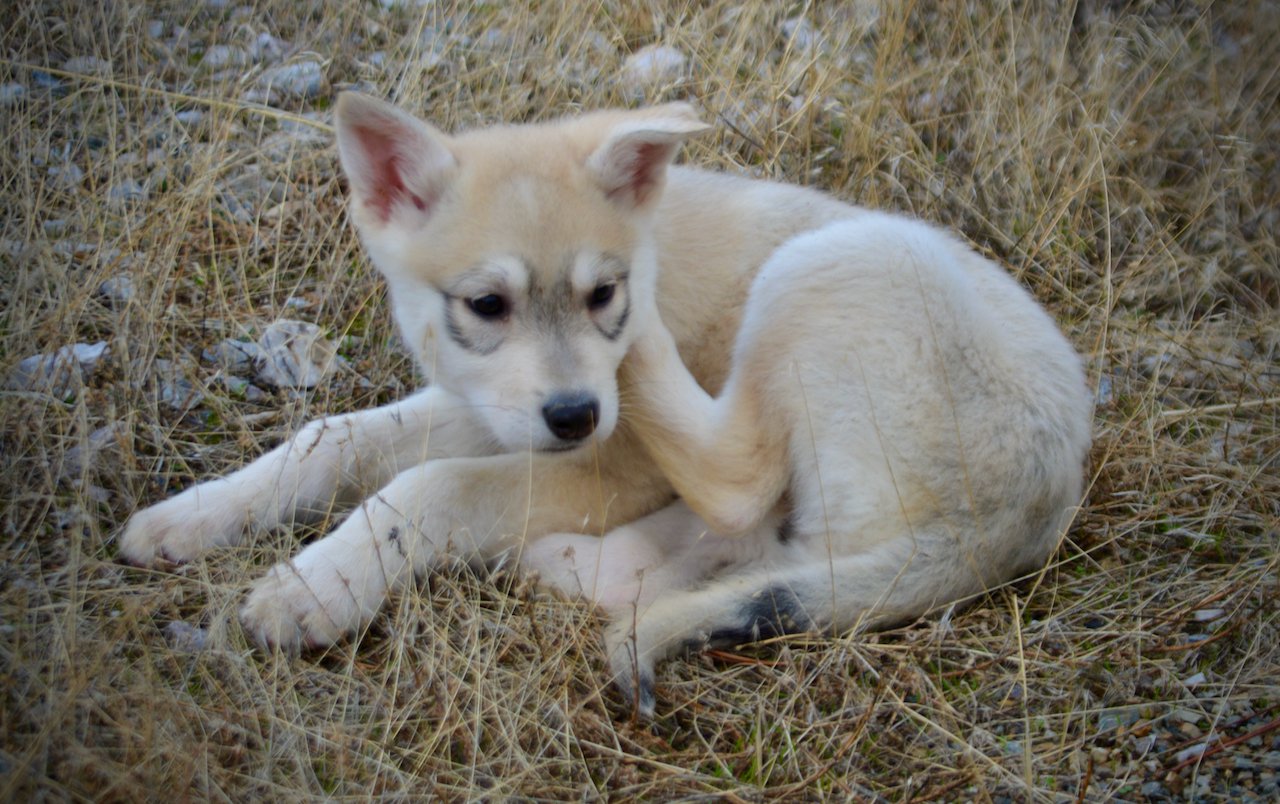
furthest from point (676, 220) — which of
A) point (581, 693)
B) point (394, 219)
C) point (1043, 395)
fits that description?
point (581, 693)

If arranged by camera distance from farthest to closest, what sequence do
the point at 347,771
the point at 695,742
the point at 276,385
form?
the point at 276,385
the point at 695,742
the point at 347,771

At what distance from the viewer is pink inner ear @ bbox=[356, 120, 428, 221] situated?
3.14 meters

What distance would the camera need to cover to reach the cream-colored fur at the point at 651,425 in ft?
9.80

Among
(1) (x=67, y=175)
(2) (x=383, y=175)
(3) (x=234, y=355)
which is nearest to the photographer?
(2) (x=383, y=175)

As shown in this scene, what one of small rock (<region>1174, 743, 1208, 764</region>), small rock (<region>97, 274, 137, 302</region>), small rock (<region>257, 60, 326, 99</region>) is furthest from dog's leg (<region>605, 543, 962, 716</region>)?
small rock (<region>257, 60, 326, 99</region>)

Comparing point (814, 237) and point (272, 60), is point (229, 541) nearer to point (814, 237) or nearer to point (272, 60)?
point (814, 237)

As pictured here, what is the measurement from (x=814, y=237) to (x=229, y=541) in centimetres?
215

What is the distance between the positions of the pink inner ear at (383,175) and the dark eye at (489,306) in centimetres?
40

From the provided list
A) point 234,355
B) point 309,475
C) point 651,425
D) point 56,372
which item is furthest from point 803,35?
point 56,372

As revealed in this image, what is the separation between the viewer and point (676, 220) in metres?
3.68

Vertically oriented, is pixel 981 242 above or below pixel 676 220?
below

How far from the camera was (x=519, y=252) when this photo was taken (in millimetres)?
3018

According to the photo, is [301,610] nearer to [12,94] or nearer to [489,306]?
[489,306]

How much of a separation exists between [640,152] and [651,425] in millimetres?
850
